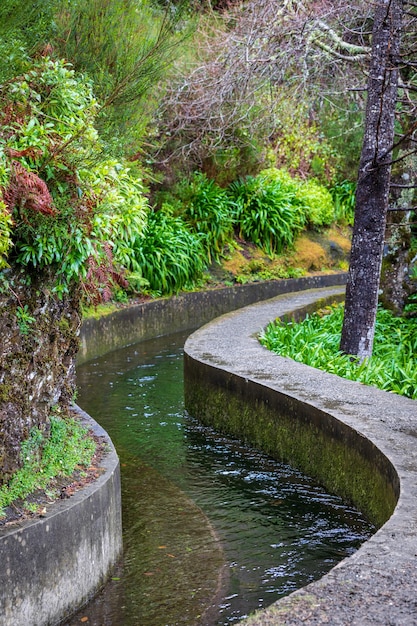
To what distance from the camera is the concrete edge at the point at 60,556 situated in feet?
11.1

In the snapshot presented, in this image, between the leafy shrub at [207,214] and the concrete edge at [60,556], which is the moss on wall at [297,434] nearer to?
the concrete edge at [60,556]

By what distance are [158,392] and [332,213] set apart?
29.9 ft

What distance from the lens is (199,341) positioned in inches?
321

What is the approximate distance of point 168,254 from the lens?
12141 mm

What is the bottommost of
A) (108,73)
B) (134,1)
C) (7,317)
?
(7,317)

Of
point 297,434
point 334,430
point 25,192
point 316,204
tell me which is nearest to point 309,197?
point 316,204

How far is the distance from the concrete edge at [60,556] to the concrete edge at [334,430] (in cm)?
121

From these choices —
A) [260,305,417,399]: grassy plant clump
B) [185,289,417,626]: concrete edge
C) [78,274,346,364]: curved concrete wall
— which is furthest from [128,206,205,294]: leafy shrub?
[260,305,417,399]: grassy plant clump

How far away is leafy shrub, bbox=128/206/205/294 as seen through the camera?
11.9 m

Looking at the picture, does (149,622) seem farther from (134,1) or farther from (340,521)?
(134,1)

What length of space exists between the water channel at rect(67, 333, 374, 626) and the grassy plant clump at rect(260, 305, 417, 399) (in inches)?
47.5

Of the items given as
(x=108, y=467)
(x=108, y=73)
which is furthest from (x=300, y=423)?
(x=108, y=73)

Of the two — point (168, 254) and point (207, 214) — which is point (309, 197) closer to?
point (207, 214)

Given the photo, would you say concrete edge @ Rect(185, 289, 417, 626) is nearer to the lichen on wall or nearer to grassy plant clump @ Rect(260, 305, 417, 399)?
grassy plant clump @ Rect(260, 305, 417, 399)
